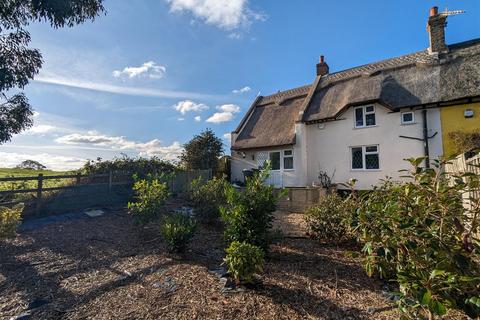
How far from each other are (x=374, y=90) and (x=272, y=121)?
6.45 meters

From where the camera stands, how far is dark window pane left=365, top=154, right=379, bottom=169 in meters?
13.0

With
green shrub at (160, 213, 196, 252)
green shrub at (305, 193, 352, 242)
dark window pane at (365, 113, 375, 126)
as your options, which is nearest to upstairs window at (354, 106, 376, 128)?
dark window pane at (365, 113, 375, 126)

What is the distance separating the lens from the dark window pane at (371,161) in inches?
510

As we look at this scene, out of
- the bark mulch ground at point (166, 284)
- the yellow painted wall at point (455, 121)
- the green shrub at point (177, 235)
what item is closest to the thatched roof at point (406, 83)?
the yellow painted wall at point (455, 121)

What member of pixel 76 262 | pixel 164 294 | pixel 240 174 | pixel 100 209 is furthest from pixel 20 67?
pixel 240 174

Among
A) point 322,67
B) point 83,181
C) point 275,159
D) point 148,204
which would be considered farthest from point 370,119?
point 83,181

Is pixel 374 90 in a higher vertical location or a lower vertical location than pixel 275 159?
higher

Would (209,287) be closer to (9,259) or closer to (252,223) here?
(252,223)

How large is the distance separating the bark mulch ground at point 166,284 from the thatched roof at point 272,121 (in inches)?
399

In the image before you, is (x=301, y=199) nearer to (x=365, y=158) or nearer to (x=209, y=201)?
(x=209, y=201)

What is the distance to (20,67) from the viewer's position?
298 inches

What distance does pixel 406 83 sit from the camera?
12727 millimetres

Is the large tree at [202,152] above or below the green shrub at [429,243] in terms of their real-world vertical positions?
above

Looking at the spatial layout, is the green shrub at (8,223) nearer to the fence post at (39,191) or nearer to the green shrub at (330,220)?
the fence post at (39,191)
